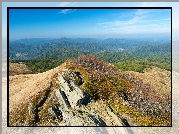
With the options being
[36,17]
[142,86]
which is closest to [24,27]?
[36,17]

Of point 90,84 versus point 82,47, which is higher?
point 82,47

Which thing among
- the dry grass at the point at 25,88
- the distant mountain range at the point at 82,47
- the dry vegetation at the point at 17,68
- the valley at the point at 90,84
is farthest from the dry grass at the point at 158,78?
the dry vegetation at the point at 17,68

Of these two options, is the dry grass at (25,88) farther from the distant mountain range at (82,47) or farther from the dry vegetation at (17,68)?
the distant mountain range at (82,47)

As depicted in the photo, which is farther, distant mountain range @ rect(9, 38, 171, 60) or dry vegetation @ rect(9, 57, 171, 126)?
distant mountain range @ rect(9, 38, 171, 60)

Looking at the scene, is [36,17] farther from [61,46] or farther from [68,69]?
[68,69]

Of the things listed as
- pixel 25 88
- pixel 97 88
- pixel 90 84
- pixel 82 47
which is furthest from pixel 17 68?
pixel 97 88

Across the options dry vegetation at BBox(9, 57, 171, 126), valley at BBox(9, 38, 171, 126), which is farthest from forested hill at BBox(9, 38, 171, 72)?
dry vegetation at BBox(9, 57, 171, 126)

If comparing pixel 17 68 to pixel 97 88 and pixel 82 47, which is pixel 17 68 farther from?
pixel 97 88

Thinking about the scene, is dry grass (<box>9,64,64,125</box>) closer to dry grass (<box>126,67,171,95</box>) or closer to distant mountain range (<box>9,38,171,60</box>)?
distant mountain range (<box>9,38,171,60</box>)
